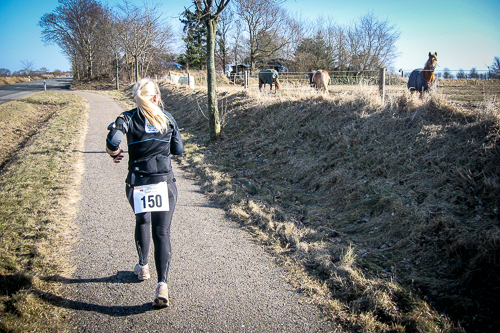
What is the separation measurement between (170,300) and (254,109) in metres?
9.81

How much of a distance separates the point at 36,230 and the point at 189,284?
2680 mm

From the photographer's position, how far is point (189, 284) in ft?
11.4

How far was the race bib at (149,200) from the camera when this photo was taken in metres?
3.03

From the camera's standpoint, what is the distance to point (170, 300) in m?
3.22

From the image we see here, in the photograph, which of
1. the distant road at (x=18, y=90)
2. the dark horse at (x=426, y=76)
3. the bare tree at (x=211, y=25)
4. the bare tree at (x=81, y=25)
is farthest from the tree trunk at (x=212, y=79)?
the bare tree at (x=81, y=25)

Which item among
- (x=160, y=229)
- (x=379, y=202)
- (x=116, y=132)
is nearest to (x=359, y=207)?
(x=379, y=202)

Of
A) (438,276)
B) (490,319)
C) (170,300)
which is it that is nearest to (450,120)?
(438,276)

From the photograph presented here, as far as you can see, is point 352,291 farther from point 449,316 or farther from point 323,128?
point 323,128

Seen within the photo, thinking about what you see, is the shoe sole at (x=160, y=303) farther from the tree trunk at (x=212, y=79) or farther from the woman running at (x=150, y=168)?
the tree trunk at (x=212, y=79)

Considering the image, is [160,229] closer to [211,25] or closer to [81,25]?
[211,25]

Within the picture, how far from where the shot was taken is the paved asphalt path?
2918mm

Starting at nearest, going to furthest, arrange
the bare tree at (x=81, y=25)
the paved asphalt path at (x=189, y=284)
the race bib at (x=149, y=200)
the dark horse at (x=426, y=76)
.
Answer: the paved asphalt path at (x=189, y=284) < the race bib at (x=149, y=200) < the dark horse at (x=426, y=76) < the bare tree at (x=81, y=25)

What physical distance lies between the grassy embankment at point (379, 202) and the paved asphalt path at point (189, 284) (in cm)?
37

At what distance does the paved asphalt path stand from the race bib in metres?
0.99
